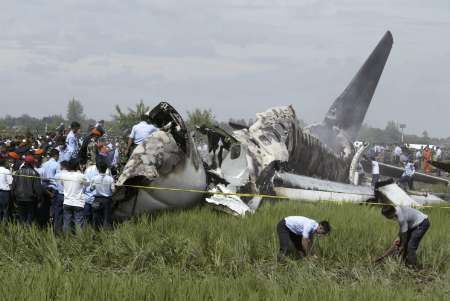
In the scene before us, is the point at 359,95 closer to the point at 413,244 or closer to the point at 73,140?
the point at 73,140

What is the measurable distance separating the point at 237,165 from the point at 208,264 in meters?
5.86

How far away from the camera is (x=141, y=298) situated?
7.07 meters

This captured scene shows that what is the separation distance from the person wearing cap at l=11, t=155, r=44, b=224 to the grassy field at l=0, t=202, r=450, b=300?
1137 millimetres

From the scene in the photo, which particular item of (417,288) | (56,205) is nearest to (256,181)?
(56,205)

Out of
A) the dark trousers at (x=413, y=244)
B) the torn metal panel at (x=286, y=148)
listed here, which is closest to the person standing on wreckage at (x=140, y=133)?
the torn metal panel at (x=286, y=148)

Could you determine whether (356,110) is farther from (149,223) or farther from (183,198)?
(149,223)

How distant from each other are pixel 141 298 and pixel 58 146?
30.7 ft

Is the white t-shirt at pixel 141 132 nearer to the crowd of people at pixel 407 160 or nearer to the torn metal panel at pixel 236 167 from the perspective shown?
the torn metal panel at pixel 236 167

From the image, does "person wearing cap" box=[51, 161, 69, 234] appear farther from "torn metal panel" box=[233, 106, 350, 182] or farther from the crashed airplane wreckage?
"torn metal panel" box=[233, 106, 350, 182]

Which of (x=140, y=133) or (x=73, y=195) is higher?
(x=140, y=133)

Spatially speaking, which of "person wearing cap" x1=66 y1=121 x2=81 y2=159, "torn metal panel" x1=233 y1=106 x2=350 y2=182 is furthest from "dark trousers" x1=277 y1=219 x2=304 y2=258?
"person wearing cap" x1=66 y1=121 x2=81 y2=159

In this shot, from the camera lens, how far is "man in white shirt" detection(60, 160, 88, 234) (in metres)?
11.8

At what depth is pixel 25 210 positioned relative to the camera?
41.6 feet

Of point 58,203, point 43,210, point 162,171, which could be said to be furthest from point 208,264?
point 43,210
